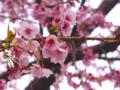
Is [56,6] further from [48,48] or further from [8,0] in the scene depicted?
[8,0]

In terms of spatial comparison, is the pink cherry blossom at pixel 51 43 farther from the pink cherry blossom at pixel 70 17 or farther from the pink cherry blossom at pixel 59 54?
the pink cherry blossom at pixel 70 17

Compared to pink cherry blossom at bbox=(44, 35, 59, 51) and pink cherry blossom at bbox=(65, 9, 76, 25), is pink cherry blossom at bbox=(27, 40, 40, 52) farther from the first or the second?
pink cherry blossom at bbox=(65, 9, 76, 25)

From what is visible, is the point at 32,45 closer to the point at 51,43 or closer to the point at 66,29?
the point at 51,43

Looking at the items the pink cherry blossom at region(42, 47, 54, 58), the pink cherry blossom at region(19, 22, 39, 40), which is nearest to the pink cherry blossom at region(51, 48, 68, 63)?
the pink cherry blossom at region(42, 47, 54, 58)

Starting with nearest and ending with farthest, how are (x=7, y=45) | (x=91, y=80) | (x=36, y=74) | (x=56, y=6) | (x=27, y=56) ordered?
(x=7, y=45)
(x=27, y=56)
(x=36, y=74)
(x=56, y=6)
(x=91, y=80)

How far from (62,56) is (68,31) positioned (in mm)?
137

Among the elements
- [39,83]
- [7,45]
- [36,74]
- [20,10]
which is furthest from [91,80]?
[20,10]

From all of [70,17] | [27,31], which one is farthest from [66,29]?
[27,31]

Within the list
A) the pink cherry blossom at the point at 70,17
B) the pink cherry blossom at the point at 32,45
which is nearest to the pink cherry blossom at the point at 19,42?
the pink cherry blossom at the point at 32,45

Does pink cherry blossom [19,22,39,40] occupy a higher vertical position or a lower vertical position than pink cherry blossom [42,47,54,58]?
higher

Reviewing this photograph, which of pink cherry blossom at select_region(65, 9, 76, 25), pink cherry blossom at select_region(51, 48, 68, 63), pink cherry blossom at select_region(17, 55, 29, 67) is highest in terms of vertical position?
pink cherry blossom at select_region(65, 9, 76, 25)

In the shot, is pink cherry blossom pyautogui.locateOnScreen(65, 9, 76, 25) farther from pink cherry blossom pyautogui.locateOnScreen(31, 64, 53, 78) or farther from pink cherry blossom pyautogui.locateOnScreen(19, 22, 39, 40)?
pink cherry blossom pyautogui.locateOnScreen(31, 64, 53, 78)

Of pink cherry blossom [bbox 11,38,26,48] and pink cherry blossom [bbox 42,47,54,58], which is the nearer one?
pink cherry blossom [bbox 11,38,26,48]

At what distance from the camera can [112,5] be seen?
12.4 ft
